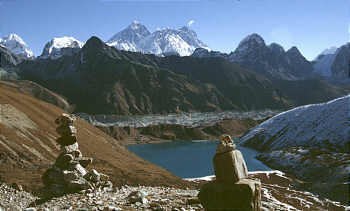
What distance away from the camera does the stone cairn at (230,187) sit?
11656 mm

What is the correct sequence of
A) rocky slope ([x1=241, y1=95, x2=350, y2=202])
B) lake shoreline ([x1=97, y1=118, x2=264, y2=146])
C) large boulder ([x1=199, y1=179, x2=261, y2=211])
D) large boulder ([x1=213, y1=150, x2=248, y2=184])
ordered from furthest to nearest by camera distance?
1. lake shoreline ([x1=97, y1=118, x2=264, y2=146])
2. rocky slope ([x1=241, y1=95, x2=350, y2=202])
3. large boulder ([x1=213, y1=150, x2=248, y2=184])
4. large boulder ([x1=199, y1=179, x2=261, y2=211])

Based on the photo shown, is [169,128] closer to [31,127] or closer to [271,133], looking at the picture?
[271,133]

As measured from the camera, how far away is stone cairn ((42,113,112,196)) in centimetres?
2112

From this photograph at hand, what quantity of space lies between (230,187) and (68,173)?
1523 cm

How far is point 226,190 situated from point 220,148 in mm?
1930

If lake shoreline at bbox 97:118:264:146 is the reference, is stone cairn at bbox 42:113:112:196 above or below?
below

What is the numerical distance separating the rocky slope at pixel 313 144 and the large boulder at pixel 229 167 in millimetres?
54340

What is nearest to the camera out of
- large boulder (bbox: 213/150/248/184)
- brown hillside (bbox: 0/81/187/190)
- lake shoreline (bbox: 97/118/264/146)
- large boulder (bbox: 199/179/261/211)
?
large boulder (bbox: 199/179/261/211)

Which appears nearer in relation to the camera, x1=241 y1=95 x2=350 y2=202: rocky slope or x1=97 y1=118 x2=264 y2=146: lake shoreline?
x1=241 y1=95 x2=350 y2=202: rocky slope

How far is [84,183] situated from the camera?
21625 millimetres

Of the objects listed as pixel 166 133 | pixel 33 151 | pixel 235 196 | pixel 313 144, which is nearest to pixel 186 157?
pixel 313 144

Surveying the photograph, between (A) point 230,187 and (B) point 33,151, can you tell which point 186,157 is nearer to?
(B) point 33,151

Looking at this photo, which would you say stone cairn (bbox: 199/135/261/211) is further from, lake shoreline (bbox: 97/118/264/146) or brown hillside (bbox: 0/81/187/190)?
lake shoreline (bbox: 97/118/264/146)

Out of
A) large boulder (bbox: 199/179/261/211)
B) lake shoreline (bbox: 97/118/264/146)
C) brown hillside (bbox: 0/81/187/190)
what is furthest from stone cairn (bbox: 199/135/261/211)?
lake shoreline (bbox: 97/118/264/146)
